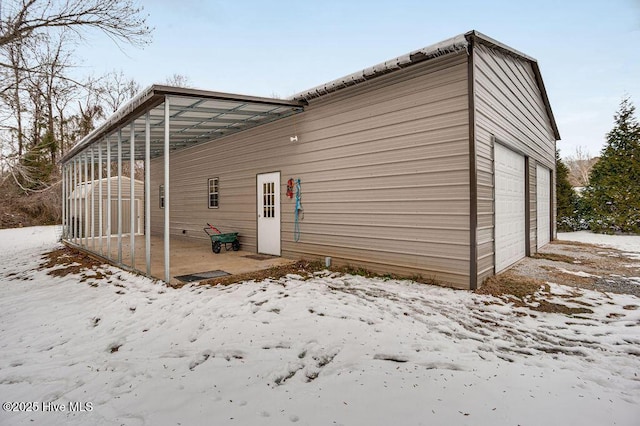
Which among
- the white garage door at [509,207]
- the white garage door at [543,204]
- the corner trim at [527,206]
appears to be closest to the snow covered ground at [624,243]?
the white garage door at [543,204]

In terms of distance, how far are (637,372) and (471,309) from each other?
1618 millimetres

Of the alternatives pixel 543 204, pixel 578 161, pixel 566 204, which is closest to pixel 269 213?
pixel 543 204

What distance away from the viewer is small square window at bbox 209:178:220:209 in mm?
9945

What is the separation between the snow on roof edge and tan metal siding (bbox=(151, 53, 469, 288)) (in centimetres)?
17

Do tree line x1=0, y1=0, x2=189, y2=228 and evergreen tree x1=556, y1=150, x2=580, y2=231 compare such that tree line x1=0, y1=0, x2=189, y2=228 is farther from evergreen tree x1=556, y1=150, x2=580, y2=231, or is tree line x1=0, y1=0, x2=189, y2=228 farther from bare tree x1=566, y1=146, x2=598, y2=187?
bare tree x1=566, y1=146, x2=598, y2=187

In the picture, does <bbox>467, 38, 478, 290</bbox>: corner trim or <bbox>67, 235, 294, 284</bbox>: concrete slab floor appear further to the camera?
<bbox>67, 235, 294, 284</bbox>: concrete slab floor

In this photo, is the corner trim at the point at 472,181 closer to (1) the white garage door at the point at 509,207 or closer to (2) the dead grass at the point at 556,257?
(1) the white garage door at the point at 509,207

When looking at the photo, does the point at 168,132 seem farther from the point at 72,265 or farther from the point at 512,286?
the point at 512,286

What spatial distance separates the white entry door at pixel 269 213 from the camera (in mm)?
7910

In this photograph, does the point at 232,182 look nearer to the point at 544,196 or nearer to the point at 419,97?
the point at 419,97

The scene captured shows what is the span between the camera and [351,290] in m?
4.93

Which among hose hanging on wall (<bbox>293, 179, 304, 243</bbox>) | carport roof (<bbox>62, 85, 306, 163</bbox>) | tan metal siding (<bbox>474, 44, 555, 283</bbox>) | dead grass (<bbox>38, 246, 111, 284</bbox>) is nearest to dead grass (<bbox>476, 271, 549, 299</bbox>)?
tan metal siding (<bbox>474, 44, 555, 283</bbox>)

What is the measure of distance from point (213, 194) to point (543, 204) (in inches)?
391

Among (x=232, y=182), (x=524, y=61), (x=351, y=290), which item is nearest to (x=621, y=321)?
(x=351, y=290)
